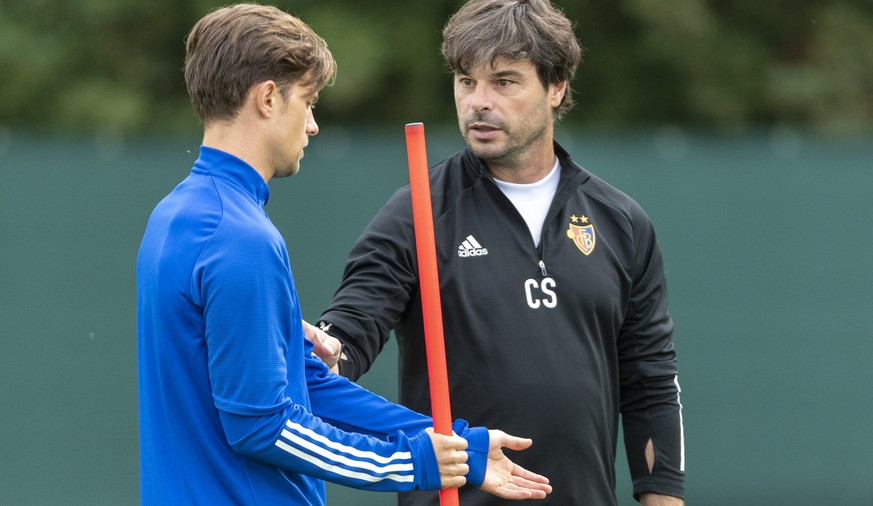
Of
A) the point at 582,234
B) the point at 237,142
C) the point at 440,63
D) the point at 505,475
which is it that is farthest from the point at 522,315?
the point at 440,63

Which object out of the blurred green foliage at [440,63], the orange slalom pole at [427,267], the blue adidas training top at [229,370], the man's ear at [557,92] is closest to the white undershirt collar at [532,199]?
the man's ear at [557,92]

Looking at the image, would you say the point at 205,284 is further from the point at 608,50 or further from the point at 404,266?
the point at 608,50

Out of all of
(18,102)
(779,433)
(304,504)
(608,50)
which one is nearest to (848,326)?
(779,433)

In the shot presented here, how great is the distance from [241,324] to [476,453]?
0.63 meters

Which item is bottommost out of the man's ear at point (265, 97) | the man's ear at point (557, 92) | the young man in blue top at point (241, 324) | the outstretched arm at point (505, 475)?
the outstretched arm at point (505, 475)

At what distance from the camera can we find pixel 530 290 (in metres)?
3.26

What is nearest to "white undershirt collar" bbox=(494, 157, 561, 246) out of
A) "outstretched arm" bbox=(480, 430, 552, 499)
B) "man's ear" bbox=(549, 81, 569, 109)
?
"man's ear" bbox=(549, 81, 569, 109)

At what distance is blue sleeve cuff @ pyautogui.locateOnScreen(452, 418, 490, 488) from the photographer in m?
2.68

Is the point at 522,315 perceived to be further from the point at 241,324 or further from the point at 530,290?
the point at 241,324

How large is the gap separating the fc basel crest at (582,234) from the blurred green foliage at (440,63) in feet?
20.5

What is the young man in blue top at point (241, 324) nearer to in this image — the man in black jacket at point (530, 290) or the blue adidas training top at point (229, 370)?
the blue adidas training top at point (229, 370)

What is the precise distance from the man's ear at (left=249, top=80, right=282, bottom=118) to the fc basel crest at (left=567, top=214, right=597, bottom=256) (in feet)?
3.54

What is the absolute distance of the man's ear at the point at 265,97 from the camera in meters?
2.52

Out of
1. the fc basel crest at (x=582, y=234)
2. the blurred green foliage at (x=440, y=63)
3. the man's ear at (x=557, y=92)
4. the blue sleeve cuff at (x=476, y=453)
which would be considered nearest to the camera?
the blue sleeve cuff at (x=476, y=453)
